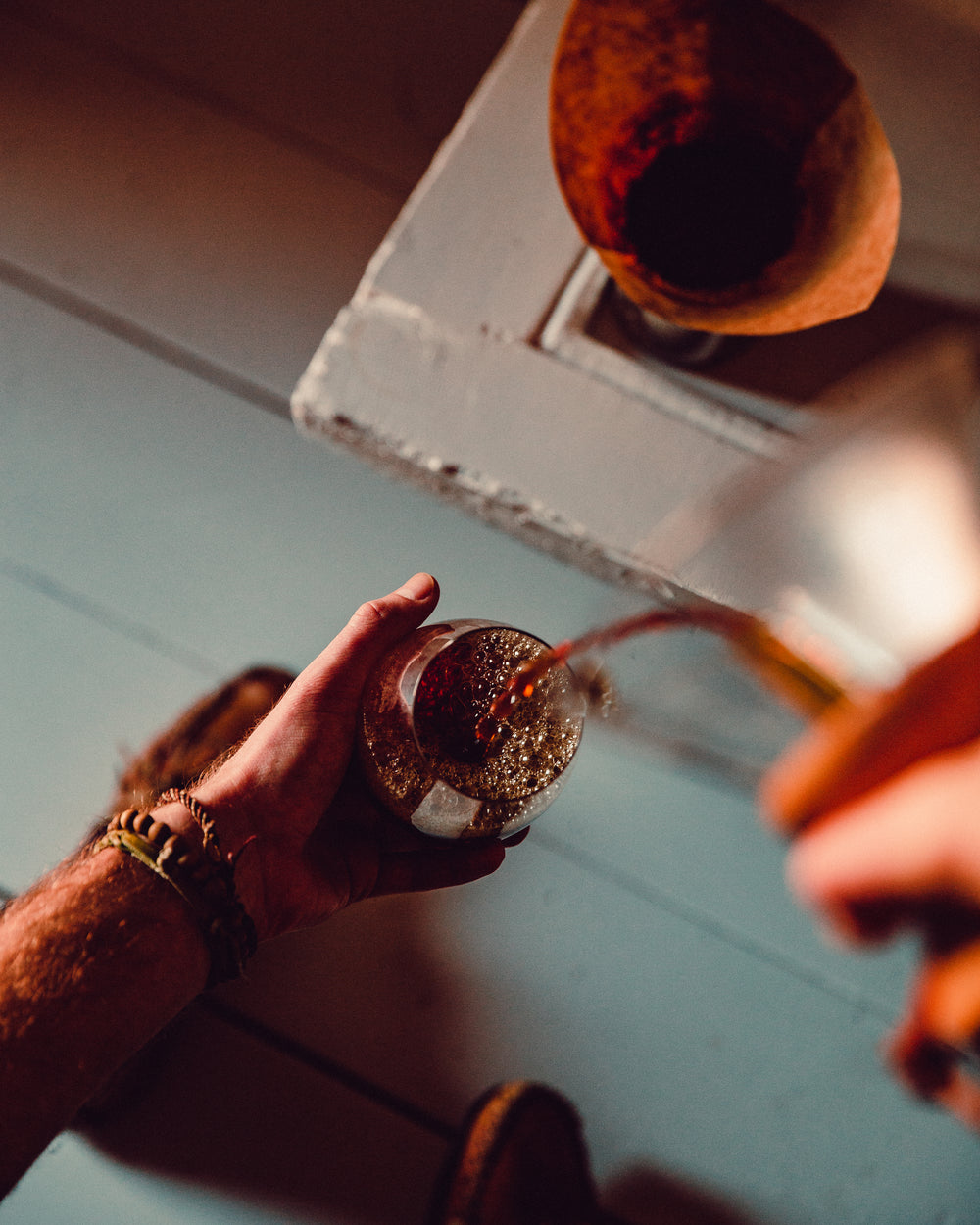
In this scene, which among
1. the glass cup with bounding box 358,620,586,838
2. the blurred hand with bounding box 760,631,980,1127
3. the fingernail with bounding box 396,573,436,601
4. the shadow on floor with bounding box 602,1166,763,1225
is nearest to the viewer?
the blurred hand with bounding box 760,631,980,1127

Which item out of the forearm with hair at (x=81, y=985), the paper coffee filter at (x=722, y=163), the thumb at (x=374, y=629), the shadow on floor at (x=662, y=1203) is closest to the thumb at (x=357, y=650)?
the thumb at (x=374, y=629)

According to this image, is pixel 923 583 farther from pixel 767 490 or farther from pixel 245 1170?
pixel 245 1170

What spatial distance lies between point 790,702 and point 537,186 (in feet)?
1.69

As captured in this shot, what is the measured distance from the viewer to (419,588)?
1.37 feet

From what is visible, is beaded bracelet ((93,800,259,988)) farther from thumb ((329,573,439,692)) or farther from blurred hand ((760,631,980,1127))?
blurred hand ((760,631,980,1127))

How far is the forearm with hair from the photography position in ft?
1.08

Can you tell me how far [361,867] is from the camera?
0.42m

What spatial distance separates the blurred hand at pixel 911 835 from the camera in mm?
114

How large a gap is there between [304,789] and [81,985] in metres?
0.13

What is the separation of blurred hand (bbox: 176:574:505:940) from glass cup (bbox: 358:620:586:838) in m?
0.04

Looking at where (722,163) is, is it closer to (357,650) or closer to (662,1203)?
(357,650)

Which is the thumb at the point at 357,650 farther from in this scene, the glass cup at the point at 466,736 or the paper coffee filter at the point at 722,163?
the paper coffee filter at the point at 722,163

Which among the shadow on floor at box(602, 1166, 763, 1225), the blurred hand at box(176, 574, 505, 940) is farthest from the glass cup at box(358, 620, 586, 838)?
the shadow on floor at box(602, 1166, 763, 1225)

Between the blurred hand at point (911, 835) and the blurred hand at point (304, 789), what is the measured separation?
228 mm
